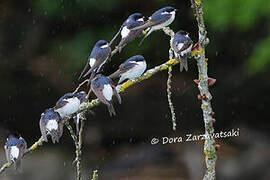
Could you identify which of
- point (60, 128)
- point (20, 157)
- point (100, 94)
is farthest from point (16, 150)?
point (100, 94)

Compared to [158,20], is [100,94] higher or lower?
lower

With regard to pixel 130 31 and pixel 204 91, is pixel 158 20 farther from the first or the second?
pixel 204 91

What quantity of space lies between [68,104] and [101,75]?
11cm

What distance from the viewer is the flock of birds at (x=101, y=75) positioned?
4.02 feet

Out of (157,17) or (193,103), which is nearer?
(157,17)

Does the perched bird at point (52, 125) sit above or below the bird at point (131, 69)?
below

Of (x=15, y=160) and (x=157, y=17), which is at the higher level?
(x=157, y=17)

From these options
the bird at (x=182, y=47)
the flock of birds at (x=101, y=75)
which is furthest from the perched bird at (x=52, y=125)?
the bird at (x=182, y=47)

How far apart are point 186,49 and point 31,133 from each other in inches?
150

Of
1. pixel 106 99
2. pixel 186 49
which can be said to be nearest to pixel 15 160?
pixel 106 99

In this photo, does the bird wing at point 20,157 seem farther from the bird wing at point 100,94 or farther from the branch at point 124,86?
the bird wing at point 100,94

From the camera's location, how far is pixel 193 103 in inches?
196

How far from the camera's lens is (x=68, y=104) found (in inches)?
49.9

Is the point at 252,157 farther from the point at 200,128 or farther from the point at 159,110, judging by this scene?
the point at 159,110
